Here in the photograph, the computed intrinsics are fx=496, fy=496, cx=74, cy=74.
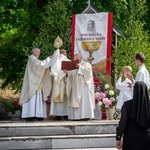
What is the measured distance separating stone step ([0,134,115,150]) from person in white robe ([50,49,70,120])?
93.3 inches

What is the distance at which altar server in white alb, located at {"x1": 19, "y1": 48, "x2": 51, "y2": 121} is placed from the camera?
42.3 ft

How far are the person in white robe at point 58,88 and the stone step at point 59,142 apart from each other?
7.78 ft

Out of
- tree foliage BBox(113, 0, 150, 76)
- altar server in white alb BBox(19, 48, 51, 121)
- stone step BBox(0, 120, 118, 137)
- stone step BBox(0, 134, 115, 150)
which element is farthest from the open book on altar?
tree foliage BBox(113, 0, 150, 76)

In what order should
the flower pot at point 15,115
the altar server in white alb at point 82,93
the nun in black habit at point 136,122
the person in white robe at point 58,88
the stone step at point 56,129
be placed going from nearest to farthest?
the nun in black habit at point 136,122 → the stone step at point 56,129 → the altar server in white alb at point 82,93 → the person in white robe at point 58,88 → the flower pot at point 15,115

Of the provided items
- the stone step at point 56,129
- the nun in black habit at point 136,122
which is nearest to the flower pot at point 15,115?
the stone step at point 56,129

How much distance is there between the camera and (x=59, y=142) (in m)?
10.5

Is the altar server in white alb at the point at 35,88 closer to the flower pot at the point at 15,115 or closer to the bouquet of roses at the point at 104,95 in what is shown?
the bouquet of roses at the point at 104,95

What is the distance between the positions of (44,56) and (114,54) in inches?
95.2

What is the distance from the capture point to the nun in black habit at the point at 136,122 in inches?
263

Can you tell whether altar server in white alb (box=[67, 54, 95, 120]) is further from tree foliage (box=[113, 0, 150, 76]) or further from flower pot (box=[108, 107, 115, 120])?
tree foliage (box=[113, 0, 150, 76])

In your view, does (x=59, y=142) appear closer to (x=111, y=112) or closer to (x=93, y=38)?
(x=111, y=112)

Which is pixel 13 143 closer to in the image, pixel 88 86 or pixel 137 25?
pixel 88 86

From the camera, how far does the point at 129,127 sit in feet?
22.5

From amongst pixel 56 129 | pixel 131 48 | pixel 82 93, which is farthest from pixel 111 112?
pixel 56 129
